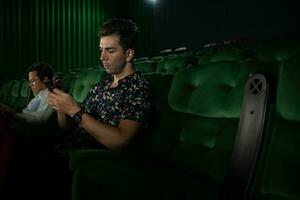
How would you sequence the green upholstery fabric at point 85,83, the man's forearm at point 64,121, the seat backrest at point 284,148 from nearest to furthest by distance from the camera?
the seat backrest at point 284,148 < the man's forearm at point 64,121 < the green upholstery fabric at point 85,83

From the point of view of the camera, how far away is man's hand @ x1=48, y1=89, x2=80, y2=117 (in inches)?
63.3

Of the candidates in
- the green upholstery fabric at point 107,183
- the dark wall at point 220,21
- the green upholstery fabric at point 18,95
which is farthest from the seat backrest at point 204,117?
the dark wall at point 220,21

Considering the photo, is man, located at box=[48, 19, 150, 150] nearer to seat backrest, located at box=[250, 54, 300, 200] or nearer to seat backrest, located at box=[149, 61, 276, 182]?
seat backrest, located at box=[149, 61, 276, 182]

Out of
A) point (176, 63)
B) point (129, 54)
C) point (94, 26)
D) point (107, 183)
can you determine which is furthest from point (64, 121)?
point (94, 26)

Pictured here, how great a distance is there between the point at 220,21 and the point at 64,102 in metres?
3.94

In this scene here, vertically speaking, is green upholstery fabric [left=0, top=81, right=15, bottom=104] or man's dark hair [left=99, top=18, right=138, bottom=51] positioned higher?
man's dark hair [left=99, top=18, right=138, bottom=51]

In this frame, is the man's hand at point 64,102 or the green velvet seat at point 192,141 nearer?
the green velvet seat at point 192,141

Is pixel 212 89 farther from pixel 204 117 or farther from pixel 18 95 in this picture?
pixel 18 95

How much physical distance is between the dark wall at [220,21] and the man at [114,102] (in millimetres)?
3012

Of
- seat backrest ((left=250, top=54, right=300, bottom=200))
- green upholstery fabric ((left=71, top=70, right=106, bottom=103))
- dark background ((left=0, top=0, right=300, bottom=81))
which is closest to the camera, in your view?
seat backrest ((left=250, top=54, right=300, bottom=200))

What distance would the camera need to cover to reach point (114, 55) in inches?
70.9

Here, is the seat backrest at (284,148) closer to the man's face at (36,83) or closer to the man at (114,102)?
the man at (114,102)

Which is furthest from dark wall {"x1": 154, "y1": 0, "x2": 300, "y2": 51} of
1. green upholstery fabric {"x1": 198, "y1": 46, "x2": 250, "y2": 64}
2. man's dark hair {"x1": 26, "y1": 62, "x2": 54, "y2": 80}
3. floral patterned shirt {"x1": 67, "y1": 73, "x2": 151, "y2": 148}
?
floral patterned shirt {"x1": 67, "y1": 73, "x2": 151, "y2": 148}

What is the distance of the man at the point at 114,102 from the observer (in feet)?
4.98
